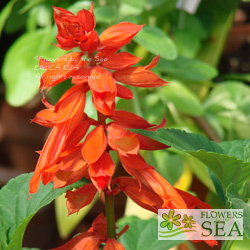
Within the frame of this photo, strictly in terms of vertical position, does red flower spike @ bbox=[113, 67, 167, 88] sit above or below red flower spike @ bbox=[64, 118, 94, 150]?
above

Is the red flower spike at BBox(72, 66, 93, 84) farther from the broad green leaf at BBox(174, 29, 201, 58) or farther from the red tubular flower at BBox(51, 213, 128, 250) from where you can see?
the broad green leaf at BBox(174, 29, 201, 58)

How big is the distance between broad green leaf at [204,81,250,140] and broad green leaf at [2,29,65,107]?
0.30 meters

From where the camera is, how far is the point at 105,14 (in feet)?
2.17

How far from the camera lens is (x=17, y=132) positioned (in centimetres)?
135

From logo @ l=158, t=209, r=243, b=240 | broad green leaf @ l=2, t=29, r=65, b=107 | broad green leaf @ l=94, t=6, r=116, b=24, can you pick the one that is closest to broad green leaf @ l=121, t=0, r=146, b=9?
broad green leaf @ l=94, t=6, r=116, b=24

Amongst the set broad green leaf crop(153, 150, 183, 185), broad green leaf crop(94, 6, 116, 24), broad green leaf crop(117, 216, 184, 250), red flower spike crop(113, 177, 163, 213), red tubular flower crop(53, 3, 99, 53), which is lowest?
broad green leaf crop(153, 150, 183, 185)

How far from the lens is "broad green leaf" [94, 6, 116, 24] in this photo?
2.13ft

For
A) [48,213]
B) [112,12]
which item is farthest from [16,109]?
[112,12]

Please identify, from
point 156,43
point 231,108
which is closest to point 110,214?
point 156,43

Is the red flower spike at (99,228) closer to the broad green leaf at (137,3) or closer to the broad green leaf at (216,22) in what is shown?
the broad green leaf at (137,3)

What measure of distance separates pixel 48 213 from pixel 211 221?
1.01 metres

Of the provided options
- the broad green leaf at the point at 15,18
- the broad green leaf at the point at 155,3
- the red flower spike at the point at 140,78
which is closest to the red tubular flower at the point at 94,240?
the red flower spike at the point at 140,78

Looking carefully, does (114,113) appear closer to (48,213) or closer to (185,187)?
(185,187)

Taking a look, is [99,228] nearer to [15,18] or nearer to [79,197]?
[79,197]
